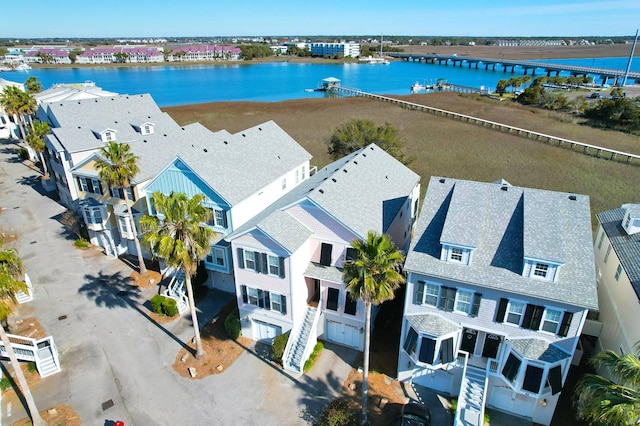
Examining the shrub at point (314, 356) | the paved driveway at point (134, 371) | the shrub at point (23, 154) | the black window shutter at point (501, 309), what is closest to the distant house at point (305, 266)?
the shrub at point (314, 356)

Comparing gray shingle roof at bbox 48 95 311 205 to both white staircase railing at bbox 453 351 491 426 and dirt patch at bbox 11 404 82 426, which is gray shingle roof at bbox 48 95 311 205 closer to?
dirt patch at bbox 11 404 82 426

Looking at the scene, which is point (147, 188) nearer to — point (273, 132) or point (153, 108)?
point (273, 132)

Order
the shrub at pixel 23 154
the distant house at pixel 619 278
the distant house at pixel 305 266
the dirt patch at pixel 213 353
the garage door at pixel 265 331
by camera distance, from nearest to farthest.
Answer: the distant house at pixel 619 278, the distant house at pixel 305 266, the dirt patch at pixel 213 353, the garage door at pixel 265 331, the shrub at pixel 23 154

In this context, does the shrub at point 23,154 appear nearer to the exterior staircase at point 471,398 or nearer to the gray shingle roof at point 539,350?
the exterior staircase at point 471,398

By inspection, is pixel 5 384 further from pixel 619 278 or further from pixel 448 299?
pixel 619 278

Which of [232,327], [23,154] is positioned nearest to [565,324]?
[232,327]

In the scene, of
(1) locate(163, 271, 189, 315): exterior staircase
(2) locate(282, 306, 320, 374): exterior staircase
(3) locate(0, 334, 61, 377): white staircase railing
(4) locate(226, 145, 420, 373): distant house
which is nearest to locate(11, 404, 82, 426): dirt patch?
(3) locate(0, 334, 61, 377): white staircase railing
